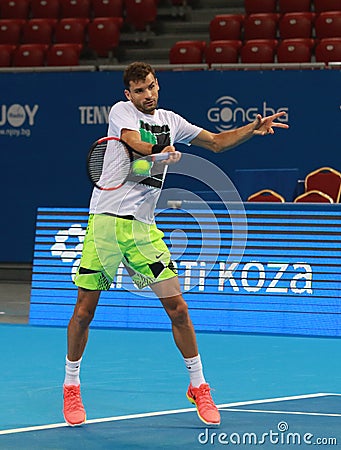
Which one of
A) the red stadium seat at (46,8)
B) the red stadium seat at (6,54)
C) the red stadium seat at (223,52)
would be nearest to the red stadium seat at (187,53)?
the red stadium seat at (223,52)

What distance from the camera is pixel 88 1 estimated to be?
15.9m

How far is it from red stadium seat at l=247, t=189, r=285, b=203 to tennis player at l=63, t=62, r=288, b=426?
5.97 m

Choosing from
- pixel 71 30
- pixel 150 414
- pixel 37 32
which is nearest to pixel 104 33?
pixel 71 30

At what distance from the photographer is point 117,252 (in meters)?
5.68

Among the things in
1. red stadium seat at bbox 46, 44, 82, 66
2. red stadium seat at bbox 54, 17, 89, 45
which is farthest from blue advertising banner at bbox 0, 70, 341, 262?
red stadium seat at bbox 54, 17, 89, 45

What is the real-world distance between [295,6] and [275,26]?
0.45 m

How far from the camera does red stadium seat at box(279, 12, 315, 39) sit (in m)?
14.2

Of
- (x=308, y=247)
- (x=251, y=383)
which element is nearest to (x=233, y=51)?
(x=308, y=247)

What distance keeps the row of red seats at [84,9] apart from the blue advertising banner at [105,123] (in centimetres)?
245

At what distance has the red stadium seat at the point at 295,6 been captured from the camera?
14.6 meters

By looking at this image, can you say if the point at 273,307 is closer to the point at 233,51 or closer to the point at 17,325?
the point at 17,325

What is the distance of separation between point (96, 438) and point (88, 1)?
1157 centimetres

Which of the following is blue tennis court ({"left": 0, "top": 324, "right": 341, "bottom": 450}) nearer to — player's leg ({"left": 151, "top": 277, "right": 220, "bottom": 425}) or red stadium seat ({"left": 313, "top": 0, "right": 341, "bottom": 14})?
player's leg ({"left": 151, "top": 277, "right": 220, "bottom": 425})

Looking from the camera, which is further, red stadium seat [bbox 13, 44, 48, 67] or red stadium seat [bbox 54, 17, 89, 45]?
A: red stadium seat [bbox 54, 17, 89, 45]
